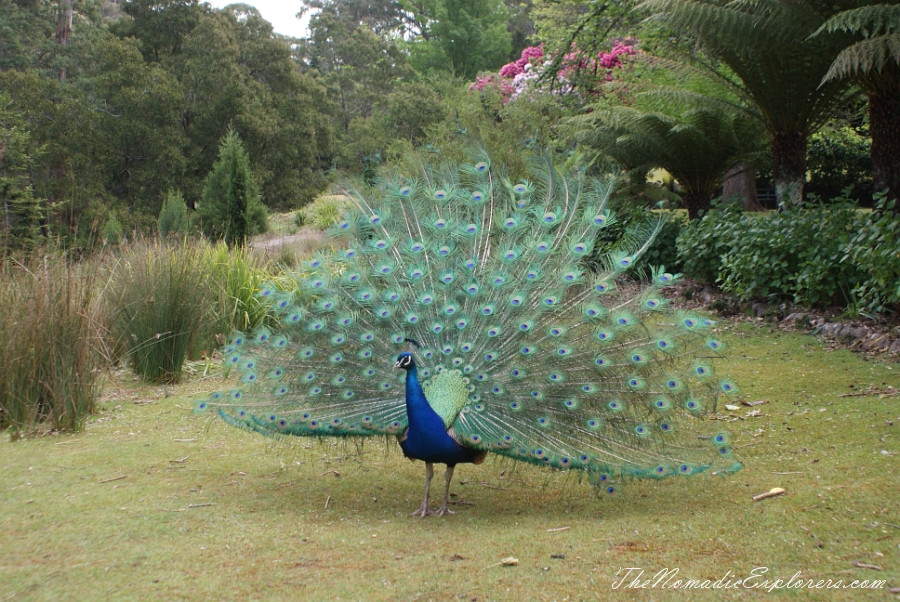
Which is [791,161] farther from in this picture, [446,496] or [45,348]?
[45,348]

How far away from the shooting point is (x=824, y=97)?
1105 centimetres

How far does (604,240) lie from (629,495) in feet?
31.8

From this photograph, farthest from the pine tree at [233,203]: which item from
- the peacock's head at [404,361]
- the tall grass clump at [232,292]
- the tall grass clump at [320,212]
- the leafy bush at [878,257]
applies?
the peacock's head at [404,361]

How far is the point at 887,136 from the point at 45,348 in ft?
31.5

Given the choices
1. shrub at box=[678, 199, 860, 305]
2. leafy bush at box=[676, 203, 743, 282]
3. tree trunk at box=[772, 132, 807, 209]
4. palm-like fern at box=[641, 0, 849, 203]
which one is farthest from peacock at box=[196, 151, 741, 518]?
tree trunk at box=[772, 132, 807, 209]

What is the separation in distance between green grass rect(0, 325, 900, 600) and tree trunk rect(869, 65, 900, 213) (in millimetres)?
3955

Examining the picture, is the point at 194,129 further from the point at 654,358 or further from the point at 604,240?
the point at 654,358

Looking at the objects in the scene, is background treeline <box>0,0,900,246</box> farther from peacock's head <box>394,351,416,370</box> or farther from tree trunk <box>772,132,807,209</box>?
peacock's head <box>394,351,416,370</box>

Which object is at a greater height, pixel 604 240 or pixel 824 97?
pixel 824 97

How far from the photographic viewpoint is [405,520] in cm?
498

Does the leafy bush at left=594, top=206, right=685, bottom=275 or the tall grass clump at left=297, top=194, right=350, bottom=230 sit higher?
the leafy bush at left=594, top=206, right=685, bottom=275

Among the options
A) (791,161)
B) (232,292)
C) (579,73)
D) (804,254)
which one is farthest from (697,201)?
(232,292)

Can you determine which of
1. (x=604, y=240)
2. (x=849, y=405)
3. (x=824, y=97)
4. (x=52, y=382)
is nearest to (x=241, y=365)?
(x=52, y=382)

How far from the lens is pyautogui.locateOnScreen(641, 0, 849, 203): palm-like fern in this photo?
981cm
